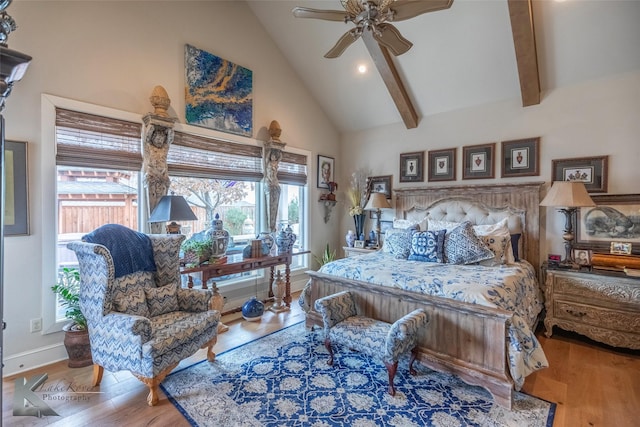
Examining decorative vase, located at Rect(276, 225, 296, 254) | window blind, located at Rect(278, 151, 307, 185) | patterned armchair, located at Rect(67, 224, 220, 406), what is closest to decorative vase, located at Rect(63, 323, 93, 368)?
patterned armchair, located at Rect(67, 224, 220, 406)

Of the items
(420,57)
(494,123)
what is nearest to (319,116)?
(420,57)

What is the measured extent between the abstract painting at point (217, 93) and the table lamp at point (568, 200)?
375 centimetres

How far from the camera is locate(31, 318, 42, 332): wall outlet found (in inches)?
106

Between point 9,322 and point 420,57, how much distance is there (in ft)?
16.9

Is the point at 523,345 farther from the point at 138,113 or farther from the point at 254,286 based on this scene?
the point at 138,113

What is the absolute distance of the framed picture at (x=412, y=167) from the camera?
4.85 meters

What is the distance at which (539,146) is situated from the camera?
12.6ft

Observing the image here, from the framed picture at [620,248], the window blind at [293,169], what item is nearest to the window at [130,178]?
the window blind at [293,169]

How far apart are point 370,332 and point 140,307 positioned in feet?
6.14

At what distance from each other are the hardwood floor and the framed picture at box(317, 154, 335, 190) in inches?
121

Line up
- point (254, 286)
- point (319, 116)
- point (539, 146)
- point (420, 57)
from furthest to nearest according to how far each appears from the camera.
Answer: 1. point (319, 116)
2. point (254, 286)
3. point (420, 57)
4. point (539, 146)

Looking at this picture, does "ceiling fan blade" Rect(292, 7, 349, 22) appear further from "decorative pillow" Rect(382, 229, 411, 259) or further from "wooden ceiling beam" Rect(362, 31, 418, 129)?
"decorative pillow" Rect(382, 229, 411, 259)

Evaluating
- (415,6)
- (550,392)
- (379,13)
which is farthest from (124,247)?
(550,392)

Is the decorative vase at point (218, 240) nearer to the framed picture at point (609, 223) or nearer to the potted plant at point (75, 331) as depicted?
the potted plant at point (75, 331)
